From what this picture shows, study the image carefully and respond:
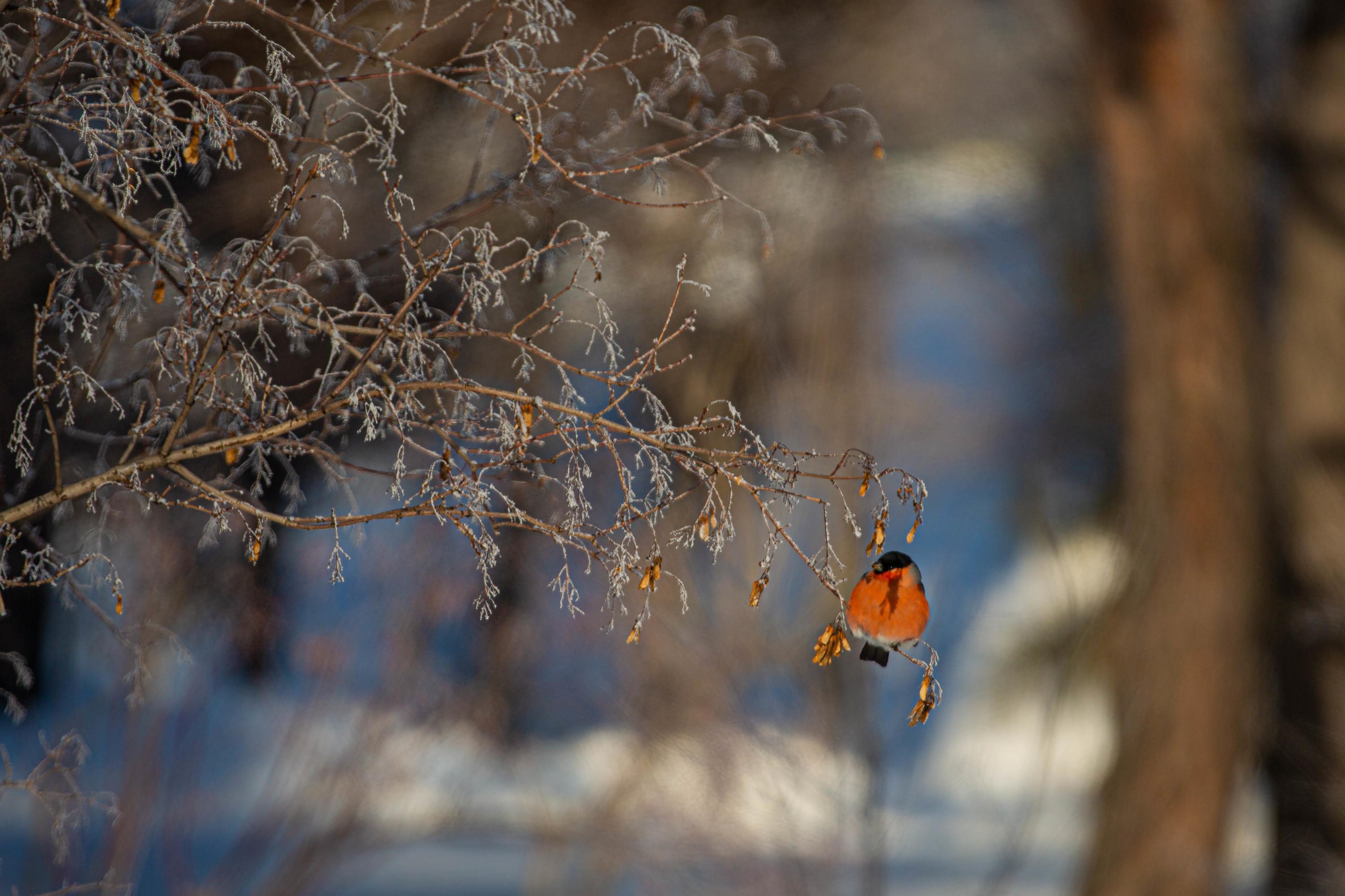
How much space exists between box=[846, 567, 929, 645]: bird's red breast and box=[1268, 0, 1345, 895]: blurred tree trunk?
357 centimetres

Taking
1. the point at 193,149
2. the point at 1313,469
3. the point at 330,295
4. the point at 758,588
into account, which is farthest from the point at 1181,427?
the point at 193,149

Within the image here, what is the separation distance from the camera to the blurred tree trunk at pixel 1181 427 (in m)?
3.33

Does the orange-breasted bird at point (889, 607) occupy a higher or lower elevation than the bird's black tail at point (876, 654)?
higher

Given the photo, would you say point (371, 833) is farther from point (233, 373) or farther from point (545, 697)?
point (233, 373)

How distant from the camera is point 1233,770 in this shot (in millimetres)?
3402

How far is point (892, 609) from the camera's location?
0.77 m

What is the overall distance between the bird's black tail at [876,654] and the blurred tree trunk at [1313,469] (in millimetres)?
3563

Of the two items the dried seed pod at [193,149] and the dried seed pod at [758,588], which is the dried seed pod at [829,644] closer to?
the dried seed pod at [758,588]

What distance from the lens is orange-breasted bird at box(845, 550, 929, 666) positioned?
2.51 ft

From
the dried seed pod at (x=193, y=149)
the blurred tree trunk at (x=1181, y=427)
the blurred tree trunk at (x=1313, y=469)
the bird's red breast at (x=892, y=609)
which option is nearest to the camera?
the bird's red breast at (x=892, y=609)

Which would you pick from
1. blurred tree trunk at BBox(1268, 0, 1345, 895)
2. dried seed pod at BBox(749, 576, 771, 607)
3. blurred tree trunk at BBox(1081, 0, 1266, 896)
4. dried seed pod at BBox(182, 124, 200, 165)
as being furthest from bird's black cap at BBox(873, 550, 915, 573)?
blurred tree trunk at BBox(1268, 0, 1345, 895)

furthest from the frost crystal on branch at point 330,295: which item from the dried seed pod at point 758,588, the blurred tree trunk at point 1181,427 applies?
the blurred tree trunk at point 1181,427

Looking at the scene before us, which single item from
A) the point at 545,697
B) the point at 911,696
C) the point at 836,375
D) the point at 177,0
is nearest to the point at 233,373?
the point at 177,0

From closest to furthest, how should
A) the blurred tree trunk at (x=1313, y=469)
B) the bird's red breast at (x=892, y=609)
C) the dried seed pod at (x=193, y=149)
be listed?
the bird's red breast at (x=892, y=609) < the dried seed pod at (x=193, y=149) < the blurred tree trunk at (x=1313, y=469)
